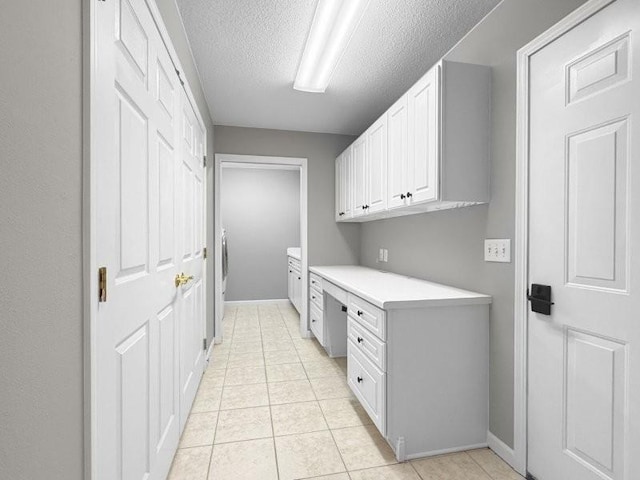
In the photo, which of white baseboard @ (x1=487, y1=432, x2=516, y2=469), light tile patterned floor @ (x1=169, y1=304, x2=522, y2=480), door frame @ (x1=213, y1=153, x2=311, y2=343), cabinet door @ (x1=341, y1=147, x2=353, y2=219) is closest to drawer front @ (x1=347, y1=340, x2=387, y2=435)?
light tile patterned floor @ (x1=169, y1=304, x2=522, y2=480)

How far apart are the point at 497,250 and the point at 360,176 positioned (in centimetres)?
155

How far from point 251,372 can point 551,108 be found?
9.09 ft

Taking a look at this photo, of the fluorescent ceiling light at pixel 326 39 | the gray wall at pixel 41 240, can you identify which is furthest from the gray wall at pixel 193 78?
the gray wall at pixel 41 240

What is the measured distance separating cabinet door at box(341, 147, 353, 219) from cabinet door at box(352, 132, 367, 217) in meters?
0.10

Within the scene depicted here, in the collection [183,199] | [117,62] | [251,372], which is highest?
[117,62]

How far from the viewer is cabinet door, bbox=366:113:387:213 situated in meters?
2.50

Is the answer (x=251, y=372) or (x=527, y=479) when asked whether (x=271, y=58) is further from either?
(x=527, y=479)

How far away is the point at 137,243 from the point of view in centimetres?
119

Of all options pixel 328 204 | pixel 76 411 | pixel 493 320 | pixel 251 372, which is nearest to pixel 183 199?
pixel 76 411

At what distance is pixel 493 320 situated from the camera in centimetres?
181

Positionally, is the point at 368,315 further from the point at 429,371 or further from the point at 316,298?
the point at 316,298

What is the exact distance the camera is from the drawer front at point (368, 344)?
1.72 meters

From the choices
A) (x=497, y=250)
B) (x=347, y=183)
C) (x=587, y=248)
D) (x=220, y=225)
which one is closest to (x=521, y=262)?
(x=497, y=250)

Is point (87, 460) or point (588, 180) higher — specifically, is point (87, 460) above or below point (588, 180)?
below
